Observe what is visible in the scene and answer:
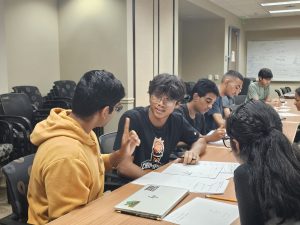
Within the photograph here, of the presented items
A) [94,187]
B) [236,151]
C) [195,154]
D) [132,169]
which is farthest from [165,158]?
[236,151]

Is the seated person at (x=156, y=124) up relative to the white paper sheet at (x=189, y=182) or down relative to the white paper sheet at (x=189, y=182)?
up

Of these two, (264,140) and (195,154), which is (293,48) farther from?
(264,140)

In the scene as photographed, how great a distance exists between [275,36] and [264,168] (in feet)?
33.4

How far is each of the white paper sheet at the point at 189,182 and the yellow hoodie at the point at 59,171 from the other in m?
0.30

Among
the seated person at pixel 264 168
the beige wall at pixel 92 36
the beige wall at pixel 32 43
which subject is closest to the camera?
the seated person at pixel 264 168

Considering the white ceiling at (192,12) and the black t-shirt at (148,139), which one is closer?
the black t-shirt at (148,139)

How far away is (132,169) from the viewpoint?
1.75 metres

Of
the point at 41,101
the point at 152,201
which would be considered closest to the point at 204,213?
the point at 152,201

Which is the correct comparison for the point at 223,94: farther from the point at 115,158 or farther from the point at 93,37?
the point at 115,158

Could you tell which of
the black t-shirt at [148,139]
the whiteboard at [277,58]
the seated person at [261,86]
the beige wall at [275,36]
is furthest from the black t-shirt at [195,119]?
the whiteboard at [277,58]

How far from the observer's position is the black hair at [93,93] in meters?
1.30

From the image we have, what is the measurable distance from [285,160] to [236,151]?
0.53 feet

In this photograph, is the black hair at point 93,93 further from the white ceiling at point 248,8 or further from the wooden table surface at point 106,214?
the white ceiling at point 248,8

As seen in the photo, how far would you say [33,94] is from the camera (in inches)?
182
